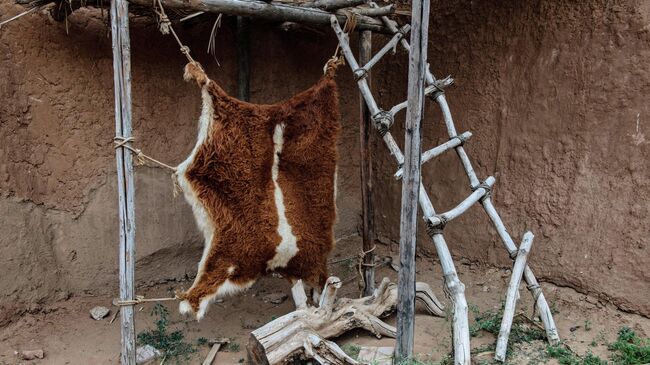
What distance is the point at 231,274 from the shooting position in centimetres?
252

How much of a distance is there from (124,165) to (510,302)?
1.91m

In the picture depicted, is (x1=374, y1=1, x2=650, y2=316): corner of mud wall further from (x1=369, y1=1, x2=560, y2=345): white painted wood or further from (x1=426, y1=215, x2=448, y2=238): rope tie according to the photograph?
(x1=426, y1=215, x2=448, y2=238): rope tie

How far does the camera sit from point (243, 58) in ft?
11.2

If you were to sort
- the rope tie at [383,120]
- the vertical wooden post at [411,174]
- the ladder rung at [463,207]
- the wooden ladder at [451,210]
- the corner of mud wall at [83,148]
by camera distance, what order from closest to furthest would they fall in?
the vertical wooden post at [411,174]
the wooden ladder at [451,210]
the ladder rung at [463,207]
the rope tie at [383,120]
the corner of mud wall at [83,148]

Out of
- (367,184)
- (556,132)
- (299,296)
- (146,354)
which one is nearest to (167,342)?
(146,354)

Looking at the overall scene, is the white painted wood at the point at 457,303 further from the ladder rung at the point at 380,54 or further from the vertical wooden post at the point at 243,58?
the vertical wooden post at the point at 243,58

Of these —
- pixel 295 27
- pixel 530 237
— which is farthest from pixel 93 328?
pixel 530 237

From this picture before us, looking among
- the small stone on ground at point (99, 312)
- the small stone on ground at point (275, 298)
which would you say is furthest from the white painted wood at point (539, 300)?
the small stone on ground at point (99, 312)

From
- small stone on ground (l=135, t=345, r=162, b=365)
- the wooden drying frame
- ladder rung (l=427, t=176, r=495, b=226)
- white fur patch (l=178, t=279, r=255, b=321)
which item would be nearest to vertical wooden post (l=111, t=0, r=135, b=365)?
the wooden drying frame

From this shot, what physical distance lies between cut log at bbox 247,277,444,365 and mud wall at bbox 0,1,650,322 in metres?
0.96

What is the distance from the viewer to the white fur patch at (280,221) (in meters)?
2.65

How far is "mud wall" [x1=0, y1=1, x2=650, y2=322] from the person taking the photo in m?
2.79

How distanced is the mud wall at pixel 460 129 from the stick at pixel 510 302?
0.60 metres

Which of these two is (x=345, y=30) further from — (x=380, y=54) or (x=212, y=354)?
(x=212, y=354)
